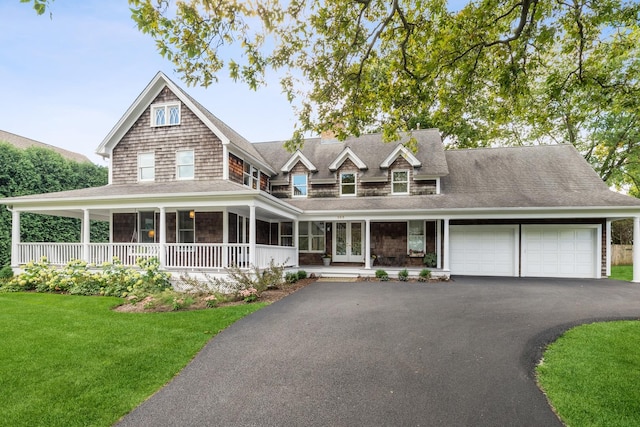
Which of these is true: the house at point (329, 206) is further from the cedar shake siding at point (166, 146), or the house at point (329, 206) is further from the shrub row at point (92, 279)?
the shrub row at point (92, 279)

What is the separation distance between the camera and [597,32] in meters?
7.00

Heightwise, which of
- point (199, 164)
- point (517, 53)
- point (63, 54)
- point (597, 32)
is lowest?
point (199, 164)

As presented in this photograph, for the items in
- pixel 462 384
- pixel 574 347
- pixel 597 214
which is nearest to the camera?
pixel 462 384

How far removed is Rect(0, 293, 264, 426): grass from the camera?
364 centimetres

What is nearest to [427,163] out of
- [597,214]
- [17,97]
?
[597,214]

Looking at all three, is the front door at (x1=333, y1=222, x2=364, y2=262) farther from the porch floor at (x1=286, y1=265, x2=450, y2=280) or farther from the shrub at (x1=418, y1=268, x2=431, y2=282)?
the shrub at (x1=418, y1=268, x2=431, y2=282)

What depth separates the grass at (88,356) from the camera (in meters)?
3.64

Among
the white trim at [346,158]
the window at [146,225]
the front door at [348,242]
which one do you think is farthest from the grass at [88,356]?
the white trim at [346,158]

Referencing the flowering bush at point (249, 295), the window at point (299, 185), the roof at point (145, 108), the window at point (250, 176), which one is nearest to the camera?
the flowering bush at point (249, 295)

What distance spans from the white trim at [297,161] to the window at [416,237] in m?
5.86

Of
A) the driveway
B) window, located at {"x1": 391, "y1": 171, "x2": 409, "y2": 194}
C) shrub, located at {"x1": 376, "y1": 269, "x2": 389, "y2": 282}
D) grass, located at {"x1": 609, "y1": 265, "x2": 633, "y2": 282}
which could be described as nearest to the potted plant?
shrub, located at {"x1": 376, "y1": 269, "x2": 389, "y2": 282}

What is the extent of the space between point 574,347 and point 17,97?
21355 millimetres

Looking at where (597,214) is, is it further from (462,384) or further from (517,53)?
(462,384)

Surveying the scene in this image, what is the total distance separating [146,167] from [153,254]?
15.6ft
